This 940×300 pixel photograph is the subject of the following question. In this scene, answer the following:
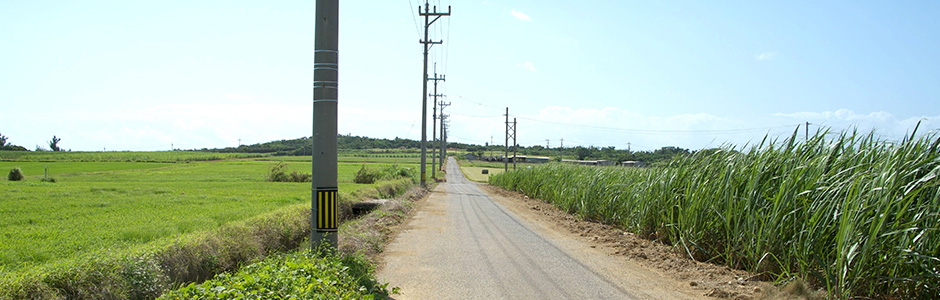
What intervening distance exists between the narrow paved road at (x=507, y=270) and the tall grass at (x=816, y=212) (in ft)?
4.34

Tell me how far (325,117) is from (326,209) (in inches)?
45.7

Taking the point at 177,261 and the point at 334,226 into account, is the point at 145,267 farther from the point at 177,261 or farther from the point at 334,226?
the point at 334,226

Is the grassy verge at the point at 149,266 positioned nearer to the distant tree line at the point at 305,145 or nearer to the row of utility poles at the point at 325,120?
the row of utility poles at the point at 325,120

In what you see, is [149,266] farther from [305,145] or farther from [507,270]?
[305,145]

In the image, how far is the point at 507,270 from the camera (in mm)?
7316

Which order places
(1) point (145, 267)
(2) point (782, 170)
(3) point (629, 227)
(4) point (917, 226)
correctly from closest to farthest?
(4) point (917, 226), (1) point (145, 267), (2) point (782, 170), (3) point (629, 227)

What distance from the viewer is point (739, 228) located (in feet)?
23.7

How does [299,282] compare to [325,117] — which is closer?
[299,282]

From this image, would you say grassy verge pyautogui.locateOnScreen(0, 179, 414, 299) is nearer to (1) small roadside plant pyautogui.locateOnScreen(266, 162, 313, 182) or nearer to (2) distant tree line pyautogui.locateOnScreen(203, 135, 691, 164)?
(1) small roadside plant pyautogui.locateOnScreen(266, 162, 313, 182)

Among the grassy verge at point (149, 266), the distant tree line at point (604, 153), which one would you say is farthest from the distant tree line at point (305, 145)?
the grassy verge at point (149, 266)

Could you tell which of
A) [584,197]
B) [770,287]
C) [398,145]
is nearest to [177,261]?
[770,287]

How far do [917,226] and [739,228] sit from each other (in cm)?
244

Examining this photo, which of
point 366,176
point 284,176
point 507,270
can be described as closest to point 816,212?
point 507,270

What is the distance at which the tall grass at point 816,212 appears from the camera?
4.82 m
